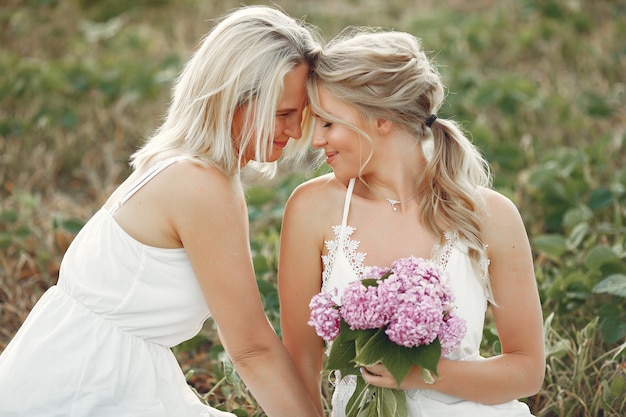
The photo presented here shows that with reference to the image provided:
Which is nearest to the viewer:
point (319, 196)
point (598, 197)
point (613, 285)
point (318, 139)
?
point (318, 139)

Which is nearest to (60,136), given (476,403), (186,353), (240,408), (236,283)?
(186,353)

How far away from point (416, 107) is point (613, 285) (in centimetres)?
130

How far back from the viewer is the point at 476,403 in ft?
8.66

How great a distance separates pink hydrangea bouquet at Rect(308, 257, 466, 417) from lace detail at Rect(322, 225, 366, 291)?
25 cm

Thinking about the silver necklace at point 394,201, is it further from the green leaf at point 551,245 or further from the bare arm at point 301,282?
the green leaf at point 551,245

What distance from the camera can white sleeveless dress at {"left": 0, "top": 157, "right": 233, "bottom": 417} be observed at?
2.55 metres

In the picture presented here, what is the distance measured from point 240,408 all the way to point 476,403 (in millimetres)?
959

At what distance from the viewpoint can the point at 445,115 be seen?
6.35 meters

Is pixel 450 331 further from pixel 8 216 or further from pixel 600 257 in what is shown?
pixel 8 216

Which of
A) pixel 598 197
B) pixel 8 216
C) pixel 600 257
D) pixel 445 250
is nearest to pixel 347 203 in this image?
pixel 445 250

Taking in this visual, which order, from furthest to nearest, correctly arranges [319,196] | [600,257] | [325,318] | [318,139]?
[600,257]
[319,196]
[318,139]
[325,318]

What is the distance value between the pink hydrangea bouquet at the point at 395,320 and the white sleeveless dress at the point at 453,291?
0.24 meters

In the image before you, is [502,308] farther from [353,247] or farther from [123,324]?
[123,324]

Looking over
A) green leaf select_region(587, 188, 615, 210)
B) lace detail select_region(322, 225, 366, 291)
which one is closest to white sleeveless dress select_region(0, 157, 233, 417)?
lace detail select_region(322, 225, 366, 291)
